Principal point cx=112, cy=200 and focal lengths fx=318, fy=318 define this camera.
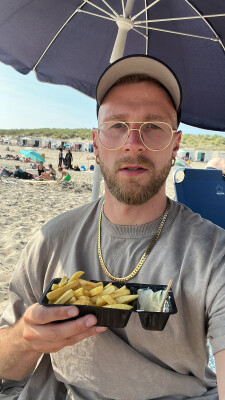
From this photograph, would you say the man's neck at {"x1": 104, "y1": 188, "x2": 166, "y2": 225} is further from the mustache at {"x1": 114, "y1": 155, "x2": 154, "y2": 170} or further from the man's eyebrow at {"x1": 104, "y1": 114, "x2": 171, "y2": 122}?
the man's eyebrow at {"x1": 104, "y1": 114, "x2": 171, "y2": 122}

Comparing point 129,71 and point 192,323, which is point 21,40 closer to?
point 129,71

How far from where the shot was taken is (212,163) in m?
4.77

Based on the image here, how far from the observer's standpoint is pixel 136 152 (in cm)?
134

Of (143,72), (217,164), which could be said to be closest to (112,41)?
(217,164)

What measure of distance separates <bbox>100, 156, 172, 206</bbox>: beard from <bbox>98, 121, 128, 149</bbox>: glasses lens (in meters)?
0.09

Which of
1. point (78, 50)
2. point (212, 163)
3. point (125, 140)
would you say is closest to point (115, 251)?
point (125, 140)

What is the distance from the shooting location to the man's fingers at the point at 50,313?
3.05 feet

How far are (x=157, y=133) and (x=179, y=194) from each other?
7.44ft

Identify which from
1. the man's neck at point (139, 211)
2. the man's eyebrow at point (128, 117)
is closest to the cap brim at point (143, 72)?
the man's eyebrow at point (128, 117)

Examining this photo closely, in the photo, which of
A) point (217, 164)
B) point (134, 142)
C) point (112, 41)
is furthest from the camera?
point (217, 164)

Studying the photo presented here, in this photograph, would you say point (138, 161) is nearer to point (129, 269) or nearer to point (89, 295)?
point (129, 269)

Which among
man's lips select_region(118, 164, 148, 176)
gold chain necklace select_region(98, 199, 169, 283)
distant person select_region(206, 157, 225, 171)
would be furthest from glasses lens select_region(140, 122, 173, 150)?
distant person select_region(206, 157, 225, 171)

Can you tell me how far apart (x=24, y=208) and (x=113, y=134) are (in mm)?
6720

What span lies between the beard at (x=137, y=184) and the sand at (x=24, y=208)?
2.18m
